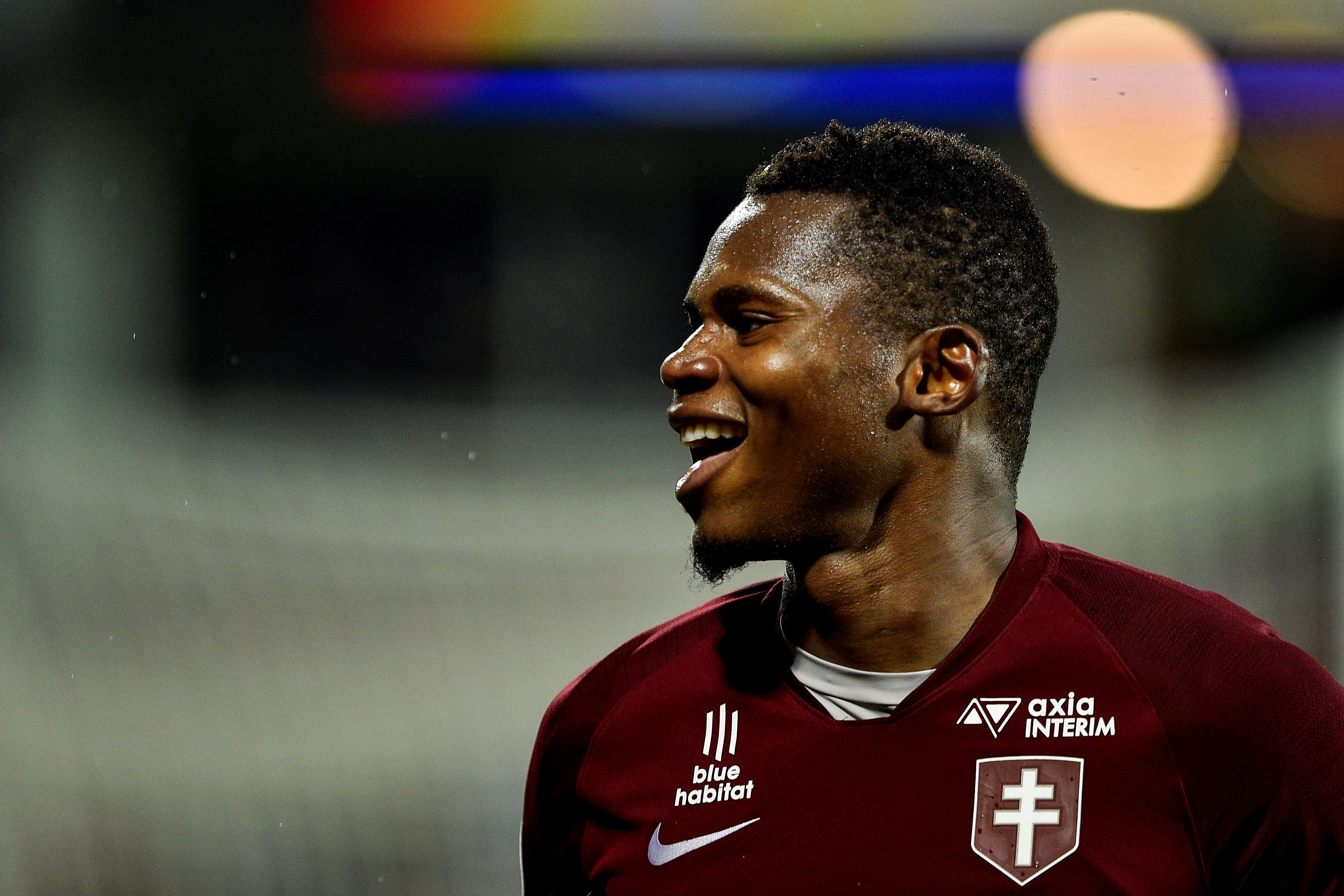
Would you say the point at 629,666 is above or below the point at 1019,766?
above

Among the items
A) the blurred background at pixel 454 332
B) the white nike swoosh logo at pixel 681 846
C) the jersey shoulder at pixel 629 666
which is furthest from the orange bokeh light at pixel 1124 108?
the white nike swoosh logo at pixel 681 846

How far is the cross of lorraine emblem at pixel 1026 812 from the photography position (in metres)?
1.69

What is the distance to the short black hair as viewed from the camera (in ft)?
6.12

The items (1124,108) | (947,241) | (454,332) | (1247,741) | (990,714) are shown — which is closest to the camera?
(1247,741)

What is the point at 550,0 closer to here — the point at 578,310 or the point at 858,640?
the point at 578,310

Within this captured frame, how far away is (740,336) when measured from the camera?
1862mm

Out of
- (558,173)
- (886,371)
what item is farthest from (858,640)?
(558,173)

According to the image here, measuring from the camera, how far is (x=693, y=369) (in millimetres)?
1837

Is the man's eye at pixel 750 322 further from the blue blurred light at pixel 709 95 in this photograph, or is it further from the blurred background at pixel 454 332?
the blue blurred light at pixel 709 95

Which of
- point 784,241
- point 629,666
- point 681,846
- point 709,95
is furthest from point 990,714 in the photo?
point 709,95

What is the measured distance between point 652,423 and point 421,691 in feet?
7.23

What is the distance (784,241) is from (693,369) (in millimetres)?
227

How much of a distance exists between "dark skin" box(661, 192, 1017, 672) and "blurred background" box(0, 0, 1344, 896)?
4.66 m

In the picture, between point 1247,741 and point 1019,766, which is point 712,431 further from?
point 1247,741
